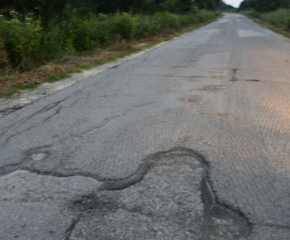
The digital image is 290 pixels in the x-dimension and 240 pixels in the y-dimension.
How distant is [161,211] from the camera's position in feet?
7.71

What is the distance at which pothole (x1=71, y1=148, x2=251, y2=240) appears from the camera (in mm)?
2133

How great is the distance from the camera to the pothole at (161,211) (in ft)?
7.00

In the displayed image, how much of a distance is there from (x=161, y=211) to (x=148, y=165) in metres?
0.77

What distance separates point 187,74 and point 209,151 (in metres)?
4.40

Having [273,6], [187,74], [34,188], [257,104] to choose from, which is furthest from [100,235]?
[273,6]

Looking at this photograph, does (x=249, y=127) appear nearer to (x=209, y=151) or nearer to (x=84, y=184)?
(x=209, y=151)

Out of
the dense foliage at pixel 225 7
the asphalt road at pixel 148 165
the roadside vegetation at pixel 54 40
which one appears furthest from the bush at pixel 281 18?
the dense foliage at pixel 225 7

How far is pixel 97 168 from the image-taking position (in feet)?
9.89

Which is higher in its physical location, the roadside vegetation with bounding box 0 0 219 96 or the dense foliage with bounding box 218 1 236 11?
the roadside vegetation with bounding box 0 0 219 96

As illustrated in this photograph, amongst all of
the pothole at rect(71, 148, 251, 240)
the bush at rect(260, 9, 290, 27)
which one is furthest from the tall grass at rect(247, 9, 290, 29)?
the pothole at rect(71, 148, 251, 240)

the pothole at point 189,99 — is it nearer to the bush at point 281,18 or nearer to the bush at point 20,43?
the bush at point 20,43

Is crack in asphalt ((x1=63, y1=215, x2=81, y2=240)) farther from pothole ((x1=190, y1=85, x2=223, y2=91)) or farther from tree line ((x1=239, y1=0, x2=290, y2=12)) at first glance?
tree line ((x1=239, y1=0, x2=290, y2=12))

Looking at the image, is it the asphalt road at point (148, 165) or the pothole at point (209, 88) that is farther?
the pothole at point (209, 88)

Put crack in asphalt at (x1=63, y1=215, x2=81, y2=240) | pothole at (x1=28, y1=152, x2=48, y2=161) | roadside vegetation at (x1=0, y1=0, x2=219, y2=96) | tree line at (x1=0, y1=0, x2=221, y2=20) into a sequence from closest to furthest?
1. crack in asphalt at (x1=63, y1=215, x2=81, y2=240)
2. pothole at (x1=28, y1=152, x2=48, y2=161)
3. roadside vegetation at (x1=0, y1=0, x2=219, y2=96)
4. tree line at (x1=0, y1=0, x2=221, y2=20)
